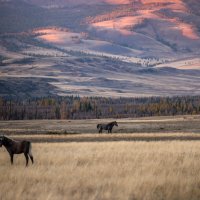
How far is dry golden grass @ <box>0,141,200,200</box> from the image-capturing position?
50.8 ft

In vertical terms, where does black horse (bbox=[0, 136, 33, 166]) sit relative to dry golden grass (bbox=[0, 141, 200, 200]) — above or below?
above

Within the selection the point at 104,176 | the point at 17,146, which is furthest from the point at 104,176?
the point at 17,146

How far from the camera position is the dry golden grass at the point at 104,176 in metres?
15.5

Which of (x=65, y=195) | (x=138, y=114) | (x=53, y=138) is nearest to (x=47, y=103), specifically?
(x=138, y=114)

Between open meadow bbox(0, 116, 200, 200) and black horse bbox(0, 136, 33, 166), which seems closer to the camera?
open meadow bbox(0, 116, 200, 200)

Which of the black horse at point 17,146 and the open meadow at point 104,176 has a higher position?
the black horse at point 17,146

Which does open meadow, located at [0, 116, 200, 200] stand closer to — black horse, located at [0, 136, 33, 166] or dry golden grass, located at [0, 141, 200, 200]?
dry golden grass, located at [0, 141, 200, 200]

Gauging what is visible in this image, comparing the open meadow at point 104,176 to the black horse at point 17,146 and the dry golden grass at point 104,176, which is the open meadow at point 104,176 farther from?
the black horse at point 17,146

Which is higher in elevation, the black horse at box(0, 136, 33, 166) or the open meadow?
the black horse at box(0, 136, 33, 166)

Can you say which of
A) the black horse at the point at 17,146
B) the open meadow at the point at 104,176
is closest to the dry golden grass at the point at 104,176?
the open meadow at the point at 104,176

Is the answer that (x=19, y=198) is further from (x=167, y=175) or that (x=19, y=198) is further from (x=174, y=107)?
(x=174, y=107)

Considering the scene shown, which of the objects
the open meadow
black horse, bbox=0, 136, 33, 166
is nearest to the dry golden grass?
the open meadow

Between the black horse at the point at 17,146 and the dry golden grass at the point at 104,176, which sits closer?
the dry golden grass at the point at 104,176

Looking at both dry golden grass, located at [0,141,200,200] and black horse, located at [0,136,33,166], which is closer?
dry golden grass, located at [0,141,200,200]
